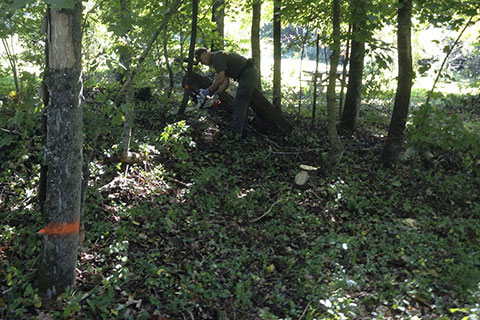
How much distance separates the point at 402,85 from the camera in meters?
7.30

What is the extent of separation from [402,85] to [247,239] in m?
4.62

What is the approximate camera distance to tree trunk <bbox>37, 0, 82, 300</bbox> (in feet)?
9.11

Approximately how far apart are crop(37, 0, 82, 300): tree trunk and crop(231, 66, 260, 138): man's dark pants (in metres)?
5.23

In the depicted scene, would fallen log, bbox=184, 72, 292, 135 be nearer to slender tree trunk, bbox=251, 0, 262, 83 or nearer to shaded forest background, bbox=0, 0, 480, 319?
shaded forest background, bbox=0, 0, 480, 319

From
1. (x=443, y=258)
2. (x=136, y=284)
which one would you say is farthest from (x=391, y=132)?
(x=136, y=284)

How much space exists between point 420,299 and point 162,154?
455 centimetres

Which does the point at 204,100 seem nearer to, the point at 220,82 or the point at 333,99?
the point at 220,82

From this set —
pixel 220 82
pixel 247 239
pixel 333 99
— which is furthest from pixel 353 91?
pixel 247 239

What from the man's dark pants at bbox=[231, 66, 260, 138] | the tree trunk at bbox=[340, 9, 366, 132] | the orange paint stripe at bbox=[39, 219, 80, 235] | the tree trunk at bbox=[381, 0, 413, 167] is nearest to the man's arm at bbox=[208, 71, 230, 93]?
the man's dark pants at bbox=[231, 66, 260, 138]

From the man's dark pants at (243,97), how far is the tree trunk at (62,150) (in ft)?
17.1

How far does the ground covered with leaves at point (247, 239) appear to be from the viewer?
11.4ft

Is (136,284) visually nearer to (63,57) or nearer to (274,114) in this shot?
→ (63,57)

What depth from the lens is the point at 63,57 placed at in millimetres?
2789

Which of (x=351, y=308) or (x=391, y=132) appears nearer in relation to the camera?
(x=351, y=308)
